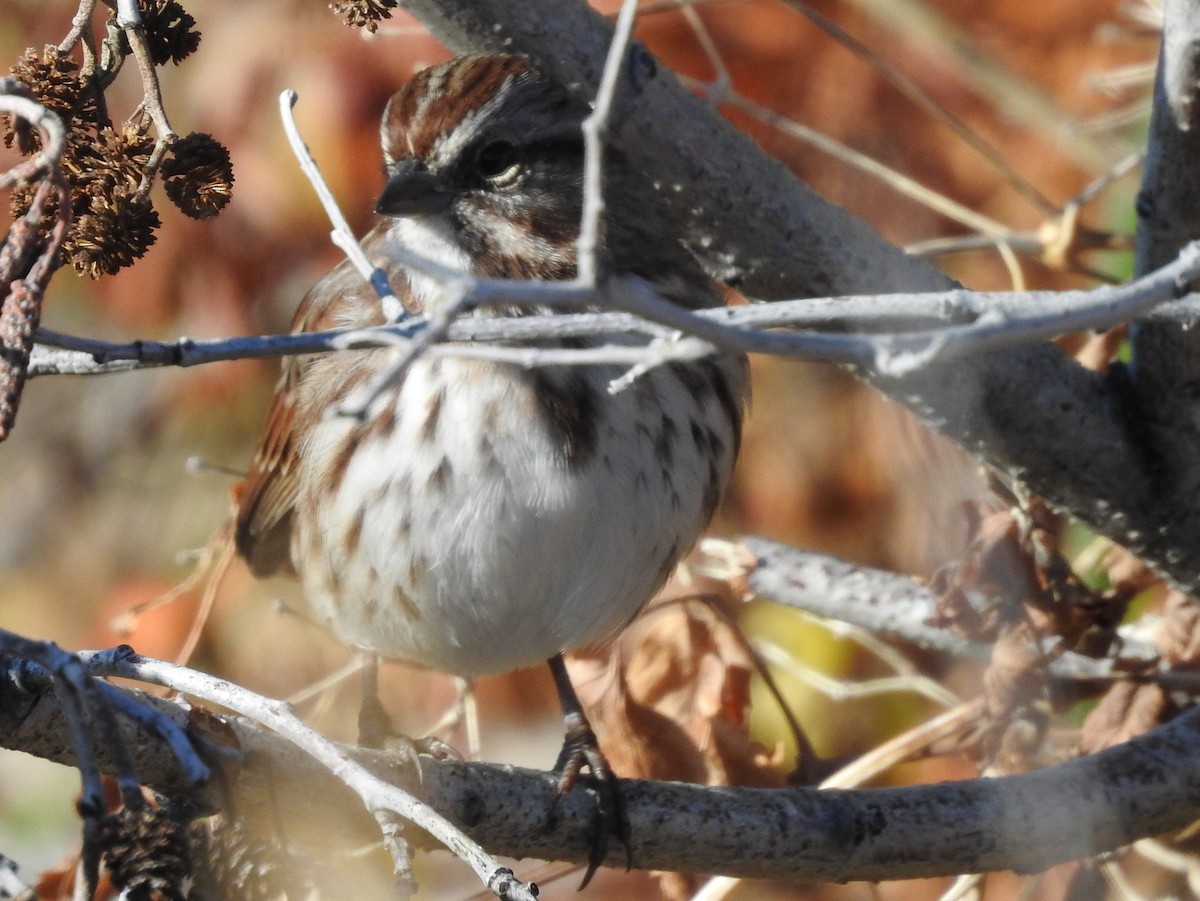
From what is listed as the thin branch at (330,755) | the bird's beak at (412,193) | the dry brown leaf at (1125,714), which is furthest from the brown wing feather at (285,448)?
the dry brown leaf at (1125,714)

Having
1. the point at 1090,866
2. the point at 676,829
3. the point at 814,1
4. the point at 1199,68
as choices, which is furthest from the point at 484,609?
the point at 814,1

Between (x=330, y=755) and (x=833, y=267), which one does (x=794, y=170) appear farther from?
(x=330, y=755)

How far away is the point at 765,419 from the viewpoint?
14.7ft

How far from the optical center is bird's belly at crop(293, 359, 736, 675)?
108 inches

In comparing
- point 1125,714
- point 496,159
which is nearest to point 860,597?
point 1125,714

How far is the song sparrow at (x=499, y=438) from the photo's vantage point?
2.75 meters

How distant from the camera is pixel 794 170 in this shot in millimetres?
4156

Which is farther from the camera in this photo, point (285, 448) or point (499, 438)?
point (285, 448)

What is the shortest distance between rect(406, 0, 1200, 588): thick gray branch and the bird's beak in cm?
31

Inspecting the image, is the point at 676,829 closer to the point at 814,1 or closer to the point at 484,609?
the point at 484,609

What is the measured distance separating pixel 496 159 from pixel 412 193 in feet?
0.76

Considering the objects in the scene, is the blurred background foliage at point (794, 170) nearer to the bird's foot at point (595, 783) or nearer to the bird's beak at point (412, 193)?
the bird's foot at point (595, 783)

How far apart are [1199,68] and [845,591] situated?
1.30m

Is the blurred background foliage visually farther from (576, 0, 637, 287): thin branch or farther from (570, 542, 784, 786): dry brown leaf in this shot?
(576, 0, 637, 287): thin branch
